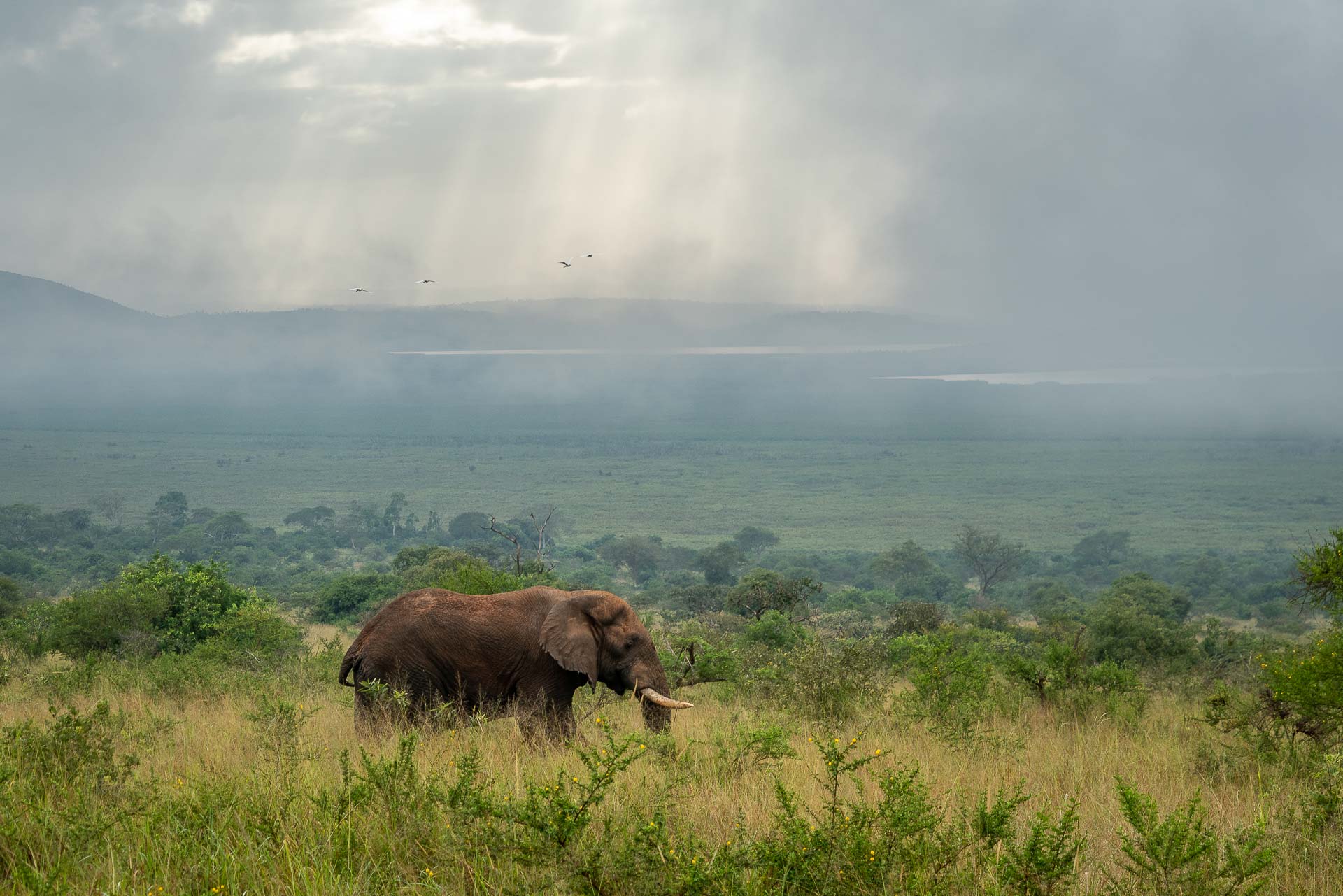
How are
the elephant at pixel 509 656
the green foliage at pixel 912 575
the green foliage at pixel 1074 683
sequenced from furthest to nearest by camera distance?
the green foliage at pixel 912 575, the green foliage at pixel 1074 683, the elephant at pixel 509 656

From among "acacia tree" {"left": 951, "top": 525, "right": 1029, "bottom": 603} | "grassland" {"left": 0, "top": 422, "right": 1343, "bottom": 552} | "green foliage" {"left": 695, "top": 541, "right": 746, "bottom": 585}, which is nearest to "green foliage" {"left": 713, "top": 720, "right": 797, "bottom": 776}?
"green foliage" {"left": 695, "top": 541, "right": 746, "bottom": 585}

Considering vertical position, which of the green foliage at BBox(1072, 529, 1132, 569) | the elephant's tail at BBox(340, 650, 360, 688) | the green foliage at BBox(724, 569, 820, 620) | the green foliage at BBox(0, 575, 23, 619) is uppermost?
the elephant's tail at BBox(340, 650, 360, 688)

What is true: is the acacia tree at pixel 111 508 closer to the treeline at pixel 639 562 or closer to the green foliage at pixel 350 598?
the treeline at pixel 639 562

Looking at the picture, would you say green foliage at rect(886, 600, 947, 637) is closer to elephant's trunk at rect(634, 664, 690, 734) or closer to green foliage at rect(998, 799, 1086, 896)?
elephant's trunk at rect(634, 664, 690, 734)

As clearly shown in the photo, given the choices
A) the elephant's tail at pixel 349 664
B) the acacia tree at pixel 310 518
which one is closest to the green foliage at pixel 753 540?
the acacia tree at pixel 310 518

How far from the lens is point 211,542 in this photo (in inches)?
4060

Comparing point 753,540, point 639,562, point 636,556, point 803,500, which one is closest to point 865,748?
point 639,562

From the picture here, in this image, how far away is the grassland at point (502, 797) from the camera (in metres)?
5.62

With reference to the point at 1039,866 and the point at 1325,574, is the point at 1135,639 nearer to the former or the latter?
the point at 1325,574

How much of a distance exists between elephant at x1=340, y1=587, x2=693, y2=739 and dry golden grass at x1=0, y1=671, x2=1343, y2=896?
1.32 feet

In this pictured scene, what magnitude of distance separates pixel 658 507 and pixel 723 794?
14997cm

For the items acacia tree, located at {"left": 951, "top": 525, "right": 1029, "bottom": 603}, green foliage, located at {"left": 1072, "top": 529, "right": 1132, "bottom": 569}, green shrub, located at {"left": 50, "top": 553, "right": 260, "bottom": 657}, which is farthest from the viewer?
green foliage, located at {"left": 1072, "top": 529, "right": 1132, "bottom": 569}

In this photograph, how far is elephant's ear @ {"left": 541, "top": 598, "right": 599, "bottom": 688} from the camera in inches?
457

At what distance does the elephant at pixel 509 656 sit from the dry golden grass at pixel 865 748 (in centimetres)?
40
